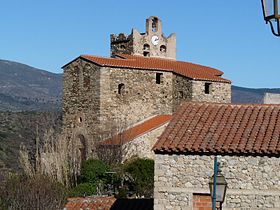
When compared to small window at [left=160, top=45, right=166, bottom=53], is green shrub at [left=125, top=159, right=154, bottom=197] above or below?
below

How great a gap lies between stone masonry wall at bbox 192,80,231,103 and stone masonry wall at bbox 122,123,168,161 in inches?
187

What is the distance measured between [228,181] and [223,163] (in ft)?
1.46

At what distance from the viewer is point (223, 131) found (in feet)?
57.2

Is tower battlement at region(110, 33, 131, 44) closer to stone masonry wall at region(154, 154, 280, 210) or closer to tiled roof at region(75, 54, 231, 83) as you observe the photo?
tiled roof at region(75, 54, 231, 83)

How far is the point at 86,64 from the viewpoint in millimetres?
40031

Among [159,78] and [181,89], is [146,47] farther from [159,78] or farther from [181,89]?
[181,89]

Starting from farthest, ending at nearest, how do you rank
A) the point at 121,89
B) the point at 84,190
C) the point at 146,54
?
the point at 146,54 → the point at 121,89 → the point at 84,190

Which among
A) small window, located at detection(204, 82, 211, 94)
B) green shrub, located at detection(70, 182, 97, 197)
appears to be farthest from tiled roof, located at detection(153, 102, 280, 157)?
small window, located at detection(204, 82, 211, 94)

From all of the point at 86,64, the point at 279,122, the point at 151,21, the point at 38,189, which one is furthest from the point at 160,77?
the point at 279,122

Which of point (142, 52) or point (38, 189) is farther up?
point (142, 52)

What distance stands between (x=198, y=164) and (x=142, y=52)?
31.7m

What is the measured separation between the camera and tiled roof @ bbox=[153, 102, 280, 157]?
16375 mm

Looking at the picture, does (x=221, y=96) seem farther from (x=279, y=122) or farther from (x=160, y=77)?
(x=279, y=122)

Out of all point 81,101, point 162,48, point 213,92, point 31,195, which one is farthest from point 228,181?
point 162,48
